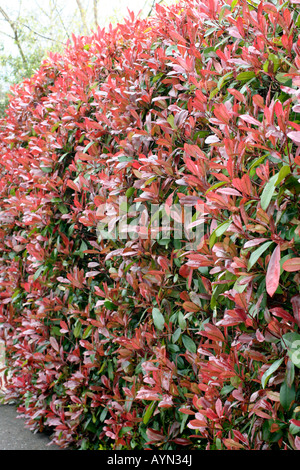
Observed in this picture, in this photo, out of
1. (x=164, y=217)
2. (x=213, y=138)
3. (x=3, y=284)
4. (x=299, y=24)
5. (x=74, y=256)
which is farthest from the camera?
(x=3, y=284)

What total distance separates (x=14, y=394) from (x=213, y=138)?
3.51 metres

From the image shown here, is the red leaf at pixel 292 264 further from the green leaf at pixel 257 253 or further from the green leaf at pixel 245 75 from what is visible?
the green leaf at pixel 245 75

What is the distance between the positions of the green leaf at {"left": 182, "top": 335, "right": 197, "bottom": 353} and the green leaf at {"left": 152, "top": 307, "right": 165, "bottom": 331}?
0.13 metres

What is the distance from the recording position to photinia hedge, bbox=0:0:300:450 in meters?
1.74

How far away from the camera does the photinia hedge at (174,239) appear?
5.71 ft

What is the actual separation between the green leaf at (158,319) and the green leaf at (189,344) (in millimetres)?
127

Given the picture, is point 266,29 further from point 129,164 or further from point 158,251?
point 158,251

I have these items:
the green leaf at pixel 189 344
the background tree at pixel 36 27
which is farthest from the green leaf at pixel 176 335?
the background tree at pixel 36 27

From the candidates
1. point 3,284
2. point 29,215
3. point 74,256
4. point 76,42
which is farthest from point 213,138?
point 3,284

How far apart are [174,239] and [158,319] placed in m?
0.41

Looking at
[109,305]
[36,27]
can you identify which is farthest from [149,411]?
[36,27]

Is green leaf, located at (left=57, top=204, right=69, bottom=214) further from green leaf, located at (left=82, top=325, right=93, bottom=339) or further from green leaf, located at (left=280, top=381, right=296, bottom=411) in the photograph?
green leaf, located at (left=280, top=381, right=296, bottom=411)

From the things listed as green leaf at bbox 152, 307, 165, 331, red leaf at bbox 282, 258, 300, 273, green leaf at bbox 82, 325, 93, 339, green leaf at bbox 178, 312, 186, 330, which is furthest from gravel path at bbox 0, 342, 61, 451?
red leaf at bbox 282, 258, 300, 273
